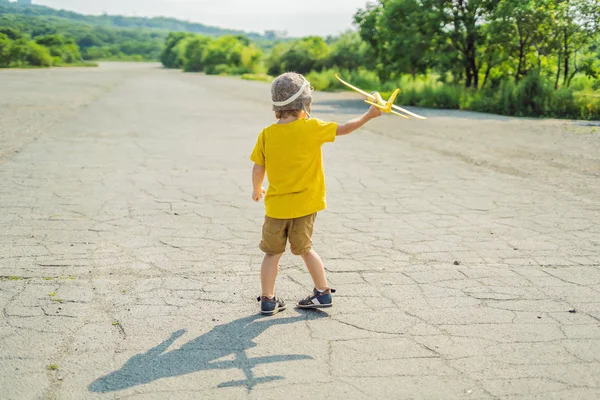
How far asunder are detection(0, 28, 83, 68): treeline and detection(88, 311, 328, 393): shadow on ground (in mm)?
34384

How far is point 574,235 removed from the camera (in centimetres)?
528

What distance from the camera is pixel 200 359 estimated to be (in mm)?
3078

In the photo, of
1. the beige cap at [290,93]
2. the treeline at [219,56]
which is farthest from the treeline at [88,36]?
the beige cap at [290,93]

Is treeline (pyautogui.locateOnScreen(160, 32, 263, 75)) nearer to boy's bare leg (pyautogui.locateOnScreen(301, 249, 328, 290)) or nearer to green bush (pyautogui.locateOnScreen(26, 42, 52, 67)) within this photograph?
green bush (pyautogui.locateOnScreen(26, 42, 52, 67))

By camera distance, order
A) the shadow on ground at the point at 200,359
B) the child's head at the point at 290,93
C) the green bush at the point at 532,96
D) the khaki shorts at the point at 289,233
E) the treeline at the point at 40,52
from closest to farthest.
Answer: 1. the shadow on ground at the point at 200,359
2. the child's head at the point at 290,93
3. the khaki shorts at the point at 289,233
4. the green bush at the point at 532,96
5. the treeline at the point at 40,52

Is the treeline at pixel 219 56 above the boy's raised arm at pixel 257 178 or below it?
above

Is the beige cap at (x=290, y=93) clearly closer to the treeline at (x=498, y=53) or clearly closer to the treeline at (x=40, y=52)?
the treeline at (x=498, y=53)

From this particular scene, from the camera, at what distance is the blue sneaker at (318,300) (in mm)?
3725

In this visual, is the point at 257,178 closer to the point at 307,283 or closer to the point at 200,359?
the point at 307,283

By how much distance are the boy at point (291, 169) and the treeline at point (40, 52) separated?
1342 inches

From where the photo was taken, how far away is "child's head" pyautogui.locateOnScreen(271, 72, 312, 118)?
344 cm

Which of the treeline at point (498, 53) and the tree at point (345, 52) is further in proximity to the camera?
the tree at point (345, 52)

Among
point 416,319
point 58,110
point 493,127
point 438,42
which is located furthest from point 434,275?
point 438,42

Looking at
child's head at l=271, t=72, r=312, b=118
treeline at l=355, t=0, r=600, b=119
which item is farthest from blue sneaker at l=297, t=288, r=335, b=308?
treeline at l=355, t=0, r=600, b=119
